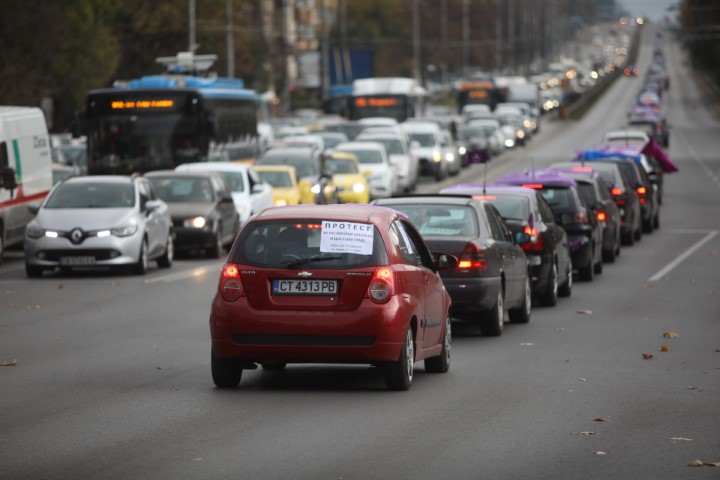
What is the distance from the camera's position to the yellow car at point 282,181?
3691 centimetres

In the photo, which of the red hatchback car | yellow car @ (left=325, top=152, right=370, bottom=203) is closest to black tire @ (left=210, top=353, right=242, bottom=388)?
the red hatchback car

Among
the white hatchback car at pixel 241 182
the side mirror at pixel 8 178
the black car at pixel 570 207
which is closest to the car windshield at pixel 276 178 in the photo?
the white hatchback car at pixel 241 182

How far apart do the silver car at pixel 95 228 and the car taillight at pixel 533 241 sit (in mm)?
7143

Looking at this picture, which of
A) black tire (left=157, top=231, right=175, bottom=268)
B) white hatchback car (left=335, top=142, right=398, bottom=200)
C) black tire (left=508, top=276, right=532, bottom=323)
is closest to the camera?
black tire (left=508, top=276, right=532, bottom=323)

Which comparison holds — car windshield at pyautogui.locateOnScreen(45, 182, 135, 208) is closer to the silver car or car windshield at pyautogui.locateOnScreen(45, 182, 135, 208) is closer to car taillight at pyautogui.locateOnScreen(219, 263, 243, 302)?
the silver car

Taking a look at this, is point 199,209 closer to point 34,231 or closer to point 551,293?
point 34,231

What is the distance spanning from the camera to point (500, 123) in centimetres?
8694

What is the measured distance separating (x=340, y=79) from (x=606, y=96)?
5629 cm

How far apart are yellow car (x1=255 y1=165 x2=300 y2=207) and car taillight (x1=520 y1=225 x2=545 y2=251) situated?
1613 centimetres

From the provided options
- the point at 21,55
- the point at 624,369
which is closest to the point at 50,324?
the point at 624,369

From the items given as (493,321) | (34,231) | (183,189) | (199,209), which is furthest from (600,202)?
(493,321)

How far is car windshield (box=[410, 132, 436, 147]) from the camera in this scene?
61809 millimetres

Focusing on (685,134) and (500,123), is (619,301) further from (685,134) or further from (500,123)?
(685,134)

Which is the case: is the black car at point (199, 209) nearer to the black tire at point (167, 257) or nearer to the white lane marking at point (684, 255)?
the black tire at point (167, 257)
